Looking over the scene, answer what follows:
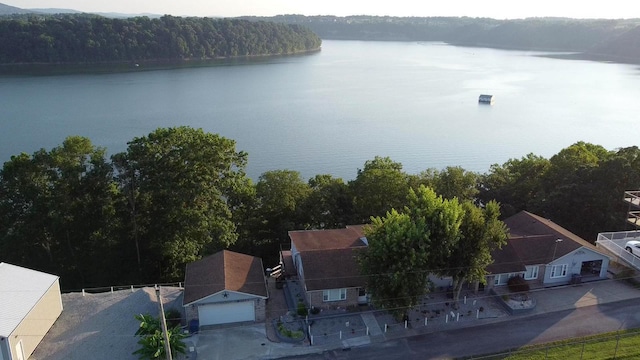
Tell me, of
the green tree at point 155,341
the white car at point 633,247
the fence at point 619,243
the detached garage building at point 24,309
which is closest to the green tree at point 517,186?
the fence at point 619,243

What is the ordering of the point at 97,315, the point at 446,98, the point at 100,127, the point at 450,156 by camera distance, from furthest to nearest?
the point at 446,98, the point at 100,127, the point at 450,156, the point at 97,315

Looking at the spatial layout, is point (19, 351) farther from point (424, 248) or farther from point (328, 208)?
point (328, 208)

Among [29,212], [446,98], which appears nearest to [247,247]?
[29,212]

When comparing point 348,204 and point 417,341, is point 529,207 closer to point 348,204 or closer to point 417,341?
point 348,204

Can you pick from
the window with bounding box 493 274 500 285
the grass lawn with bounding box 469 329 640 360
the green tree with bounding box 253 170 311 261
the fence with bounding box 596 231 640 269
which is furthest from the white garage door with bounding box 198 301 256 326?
the fence with bounding box 596 231 640 269

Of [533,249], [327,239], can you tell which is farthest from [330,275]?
[533,249]

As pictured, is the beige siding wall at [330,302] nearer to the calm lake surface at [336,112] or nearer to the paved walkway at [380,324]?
the paved walkway at [380,324]
